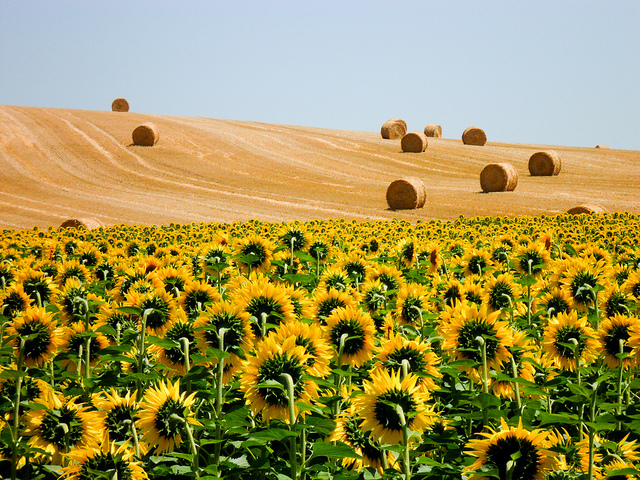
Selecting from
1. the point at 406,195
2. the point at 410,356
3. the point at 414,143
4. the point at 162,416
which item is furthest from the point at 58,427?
the point at 414,143

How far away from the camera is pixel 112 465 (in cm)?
176

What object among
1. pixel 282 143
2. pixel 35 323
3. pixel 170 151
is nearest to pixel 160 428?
pixel 35 323

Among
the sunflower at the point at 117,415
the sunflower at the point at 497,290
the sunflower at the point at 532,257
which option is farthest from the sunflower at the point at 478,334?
the sunflower at the point at 532,257

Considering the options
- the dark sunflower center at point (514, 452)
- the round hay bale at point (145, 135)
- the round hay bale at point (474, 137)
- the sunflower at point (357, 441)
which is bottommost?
the sunflower at point (357, 441)

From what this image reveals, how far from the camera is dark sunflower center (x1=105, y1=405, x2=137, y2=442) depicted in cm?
221

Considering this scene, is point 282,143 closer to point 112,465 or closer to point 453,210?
point 453,210

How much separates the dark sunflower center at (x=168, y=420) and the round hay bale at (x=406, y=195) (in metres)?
24.7

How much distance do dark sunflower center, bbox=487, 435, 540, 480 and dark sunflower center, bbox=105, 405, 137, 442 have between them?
138cm

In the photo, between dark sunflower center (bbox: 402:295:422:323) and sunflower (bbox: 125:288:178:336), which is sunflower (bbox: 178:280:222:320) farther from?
dark sunflower center (bbox: 402:295:422:323)

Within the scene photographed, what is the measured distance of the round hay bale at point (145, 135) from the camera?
42062mm

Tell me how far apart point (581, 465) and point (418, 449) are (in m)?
0.67

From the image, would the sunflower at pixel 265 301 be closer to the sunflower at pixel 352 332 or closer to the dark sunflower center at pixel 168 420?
the sunflower at pixel 352 332

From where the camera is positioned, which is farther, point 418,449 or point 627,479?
point 418,449

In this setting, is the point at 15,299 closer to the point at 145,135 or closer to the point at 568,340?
the point at 568,340
